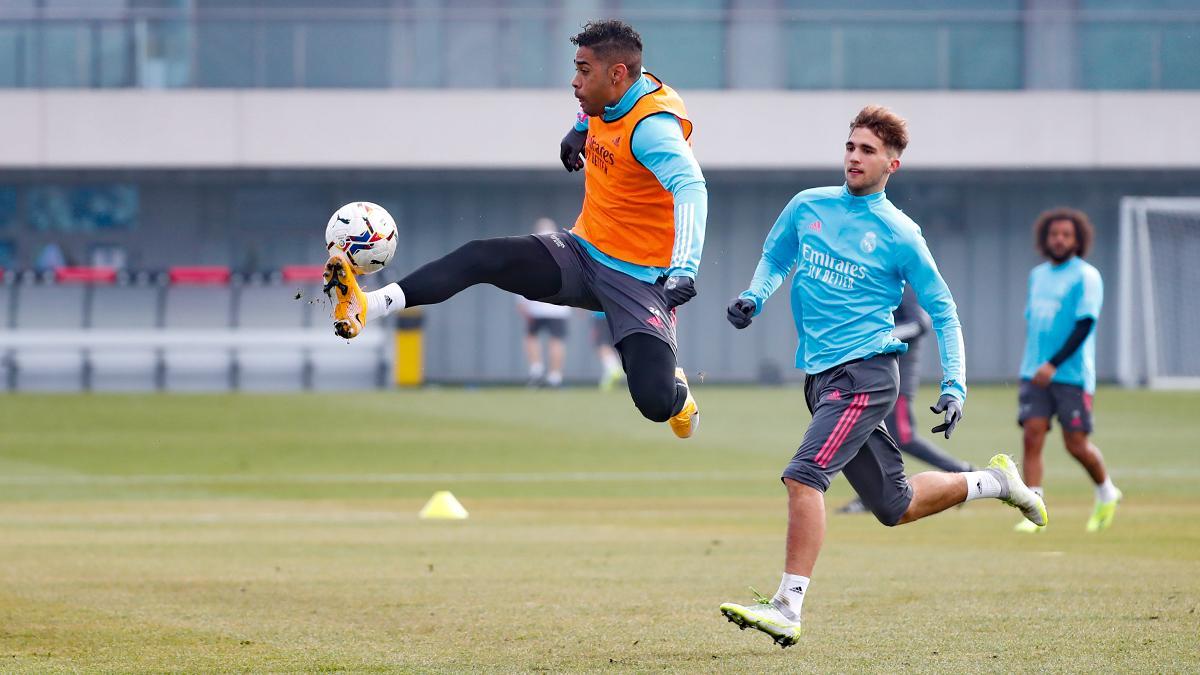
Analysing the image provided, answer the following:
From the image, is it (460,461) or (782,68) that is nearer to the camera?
(460,461)

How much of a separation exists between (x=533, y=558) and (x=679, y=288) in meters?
3.78

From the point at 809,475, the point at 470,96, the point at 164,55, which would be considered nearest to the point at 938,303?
the point at 809,475

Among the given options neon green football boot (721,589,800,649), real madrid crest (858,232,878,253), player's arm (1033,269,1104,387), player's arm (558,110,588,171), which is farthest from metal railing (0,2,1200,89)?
neon green football boot (721,589,800,649)

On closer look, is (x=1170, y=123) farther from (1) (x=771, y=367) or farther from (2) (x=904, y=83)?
(1) (x=771, y=367)

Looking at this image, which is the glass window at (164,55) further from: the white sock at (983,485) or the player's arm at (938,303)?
the player's arm at (938,303)

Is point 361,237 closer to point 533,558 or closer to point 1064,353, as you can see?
point 533,558

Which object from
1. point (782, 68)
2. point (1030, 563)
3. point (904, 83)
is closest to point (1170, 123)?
point (904, 83)

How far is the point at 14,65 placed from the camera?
31.0m

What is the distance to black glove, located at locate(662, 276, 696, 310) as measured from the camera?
7.23 m

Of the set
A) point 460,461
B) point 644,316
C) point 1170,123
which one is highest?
point 1170,123

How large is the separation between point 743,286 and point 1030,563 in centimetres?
2490

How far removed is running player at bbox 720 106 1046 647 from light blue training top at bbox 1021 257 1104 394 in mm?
5239

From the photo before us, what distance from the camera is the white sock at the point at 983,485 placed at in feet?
24.8

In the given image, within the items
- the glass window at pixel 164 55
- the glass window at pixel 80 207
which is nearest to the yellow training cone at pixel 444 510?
the glass window at pixel 164 55
